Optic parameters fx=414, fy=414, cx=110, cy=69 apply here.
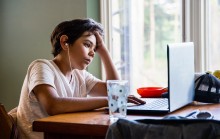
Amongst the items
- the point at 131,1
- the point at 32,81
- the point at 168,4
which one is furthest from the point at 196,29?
the point at 32,81

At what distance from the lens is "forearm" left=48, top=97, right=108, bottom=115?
167 cm

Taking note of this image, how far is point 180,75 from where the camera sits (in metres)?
1.68

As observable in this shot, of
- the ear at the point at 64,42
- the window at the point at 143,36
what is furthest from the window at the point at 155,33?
the ear at the point at 64,42

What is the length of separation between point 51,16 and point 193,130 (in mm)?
2228

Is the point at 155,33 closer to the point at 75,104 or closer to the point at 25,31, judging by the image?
the point at 25,31

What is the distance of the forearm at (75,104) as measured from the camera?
1669 millimetres

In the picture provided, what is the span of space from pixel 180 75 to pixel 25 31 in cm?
172

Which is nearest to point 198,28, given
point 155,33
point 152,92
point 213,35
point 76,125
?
point 213,35

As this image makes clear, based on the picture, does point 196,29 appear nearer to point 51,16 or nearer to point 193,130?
point 51,16

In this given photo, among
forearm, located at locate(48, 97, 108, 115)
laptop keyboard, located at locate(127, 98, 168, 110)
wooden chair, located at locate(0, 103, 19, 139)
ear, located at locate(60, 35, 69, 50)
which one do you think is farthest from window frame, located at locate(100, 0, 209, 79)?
wooden chair, located at locate(0, 103, 19, 139)

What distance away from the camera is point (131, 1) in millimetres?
2865

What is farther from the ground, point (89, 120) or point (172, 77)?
point (172, 77)

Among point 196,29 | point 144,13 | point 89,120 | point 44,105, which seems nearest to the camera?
point 89,120

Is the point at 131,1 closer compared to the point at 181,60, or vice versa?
the point at 181,60
